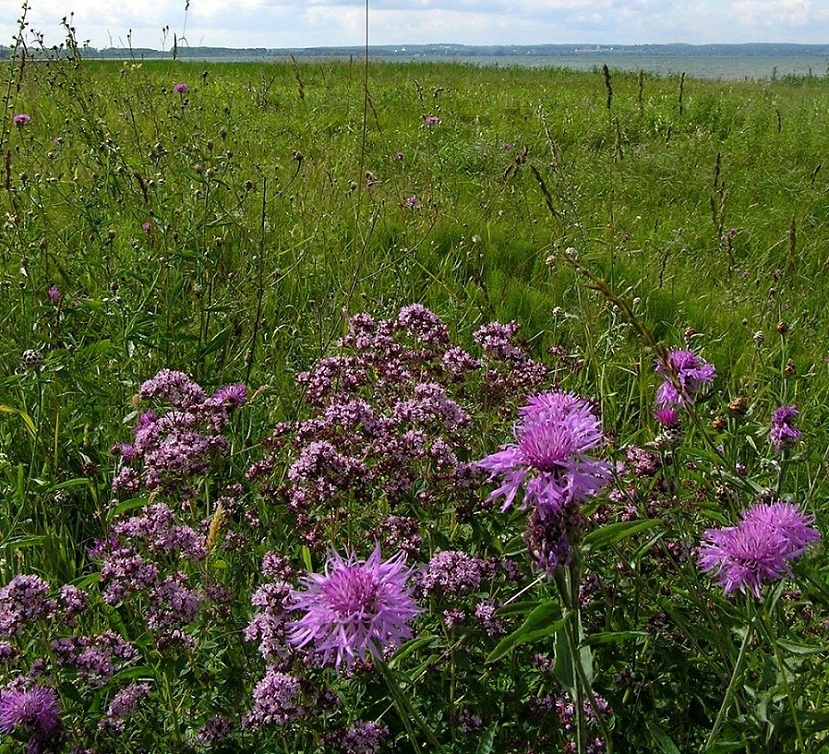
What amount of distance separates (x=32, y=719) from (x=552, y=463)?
1.04 m

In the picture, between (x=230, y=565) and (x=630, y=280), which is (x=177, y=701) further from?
(x=630, y=280)

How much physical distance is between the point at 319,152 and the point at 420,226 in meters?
2.31

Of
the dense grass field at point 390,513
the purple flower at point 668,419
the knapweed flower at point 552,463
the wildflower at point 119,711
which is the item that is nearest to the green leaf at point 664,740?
the dense grass field at point 390,513

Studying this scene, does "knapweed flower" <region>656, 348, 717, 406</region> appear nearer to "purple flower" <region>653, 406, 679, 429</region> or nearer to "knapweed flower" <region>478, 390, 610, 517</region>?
"purple flower" <region>653, 406, 679, 429</region>

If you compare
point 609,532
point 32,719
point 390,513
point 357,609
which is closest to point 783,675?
point 609,532

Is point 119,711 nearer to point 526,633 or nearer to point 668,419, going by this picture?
point 526,633

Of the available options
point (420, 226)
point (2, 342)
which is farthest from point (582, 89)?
point (2, 342)

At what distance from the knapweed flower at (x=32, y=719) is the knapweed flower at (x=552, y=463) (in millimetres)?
921

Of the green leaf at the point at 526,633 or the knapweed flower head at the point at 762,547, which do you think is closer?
the green leaf at the point at 526,633

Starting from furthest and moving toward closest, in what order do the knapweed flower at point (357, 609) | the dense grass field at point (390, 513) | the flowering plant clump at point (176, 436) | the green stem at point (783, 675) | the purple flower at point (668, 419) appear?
the flowering plant clump at point (176, 436) → the purple flower at point (668, 419) → the dense grass field at point (390, 513) → the green stem at point (783, 675) → the knapweed flower at point (357, 609)

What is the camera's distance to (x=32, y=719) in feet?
4.73

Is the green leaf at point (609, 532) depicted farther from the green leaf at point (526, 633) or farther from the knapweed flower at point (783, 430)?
the knapweed flower at point (783, 430)

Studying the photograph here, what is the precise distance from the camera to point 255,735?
1.71 metres

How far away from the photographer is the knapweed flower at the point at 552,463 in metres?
1.12
